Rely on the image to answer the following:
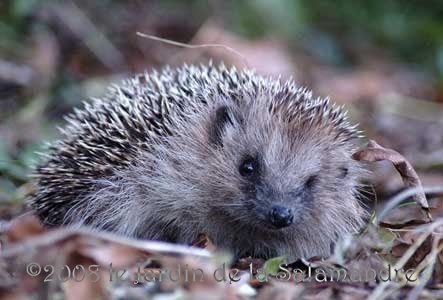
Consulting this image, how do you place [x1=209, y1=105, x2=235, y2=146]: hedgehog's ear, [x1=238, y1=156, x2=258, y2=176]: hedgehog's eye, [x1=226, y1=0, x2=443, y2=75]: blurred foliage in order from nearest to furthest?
[x1=238, y1=156, x2=258, y2=176]: hedgehog's eye, [x1=209, y1=105, x2=235, y2=146]: hedgehog's ear, [x1=226, y1=0, x2=443, y2=75]: blurred foliage

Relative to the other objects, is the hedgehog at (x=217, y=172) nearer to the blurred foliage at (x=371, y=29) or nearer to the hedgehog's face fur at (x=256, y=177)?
the hedgehog's face fur at (x=256, y=177)
